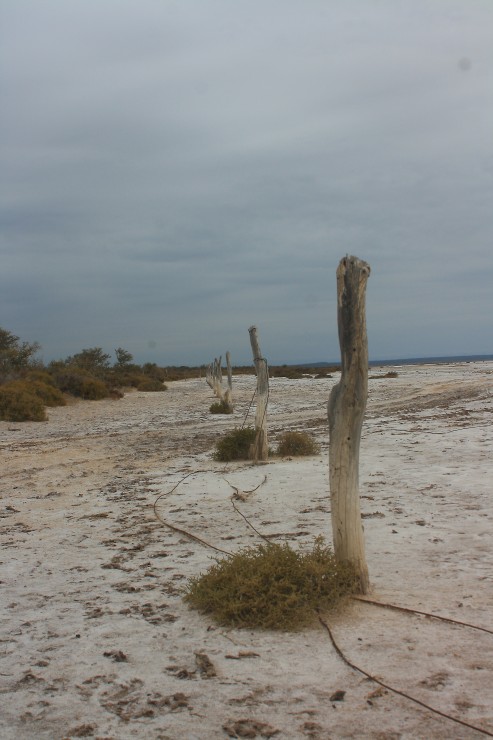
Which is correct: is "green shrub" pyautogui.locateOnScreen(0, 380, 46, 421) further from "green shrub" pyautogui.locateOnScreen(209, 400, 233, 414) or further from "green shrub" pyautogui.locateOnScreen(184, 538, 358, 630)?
"green shrub" pyautogui.locateOnScreen(184, 538, 358, 630)

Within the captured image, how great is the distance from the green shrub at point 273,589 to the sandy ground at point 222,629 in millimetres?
100

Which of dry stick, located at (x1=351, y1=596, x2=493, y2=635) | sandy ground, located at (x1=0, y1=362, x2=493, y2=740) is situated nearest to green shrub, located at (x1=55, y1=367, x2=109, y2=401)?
sandy ground, located at (x1=0, y1=362, x2=493, y2=740)

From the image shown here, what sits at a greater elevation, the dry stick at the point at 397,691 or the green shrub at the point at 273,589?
the green shrub at the point at 273,589

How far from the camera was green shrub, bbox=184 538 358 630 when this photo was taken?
157 inches

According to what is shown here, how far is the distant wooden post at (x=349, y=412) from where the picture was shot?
13.6ft

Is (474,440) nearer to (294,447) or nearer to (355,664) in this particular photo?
(294,447)

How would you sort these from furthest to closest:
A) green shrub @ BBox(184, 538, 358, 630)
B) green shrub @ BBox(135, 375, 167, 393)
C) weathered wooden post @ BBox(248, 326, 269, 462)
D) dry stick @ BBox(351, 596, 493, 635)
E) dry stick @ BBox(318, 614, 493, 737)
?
1. green shrub @ BBox(135, 375, 167, 393)
2. weathered wooden post @ BBox(248, 326, 269, 462)
3. green shrub @ BBox(184, 538, 358, 630)
4. dry stick @ BBox(351, 596, 493, 635)
5. dry stick @ BBox(318, 614, 493, 737)

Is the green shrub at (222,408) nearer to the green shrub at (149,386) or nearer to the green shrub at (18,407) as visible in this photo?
the green shrub at (18,407)

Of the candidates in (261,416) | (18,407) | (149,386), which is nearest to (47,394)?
(18,407)

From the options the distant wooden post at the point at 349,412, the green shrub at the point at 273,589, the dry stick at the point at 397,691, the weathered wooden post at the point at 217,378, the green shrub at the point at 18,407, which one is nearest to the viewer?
the dry stick at the point at 397,691

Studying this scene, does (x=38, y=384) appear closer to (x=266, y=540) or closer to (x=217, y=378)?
(x=217, y=378)

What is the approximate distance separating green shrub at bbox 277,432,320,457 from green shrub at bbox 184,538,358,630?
613 centimetres

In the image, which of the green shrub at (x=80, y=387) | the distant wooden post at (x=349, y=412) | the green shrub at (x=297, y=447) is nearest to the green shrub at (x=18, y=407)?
the green shrub at (x=80, y=387)

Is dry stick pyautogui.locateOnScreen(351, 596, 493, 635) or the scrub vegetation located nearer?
dry stick pyautogui.locateOnScreen(351, 596, 493, 635)
